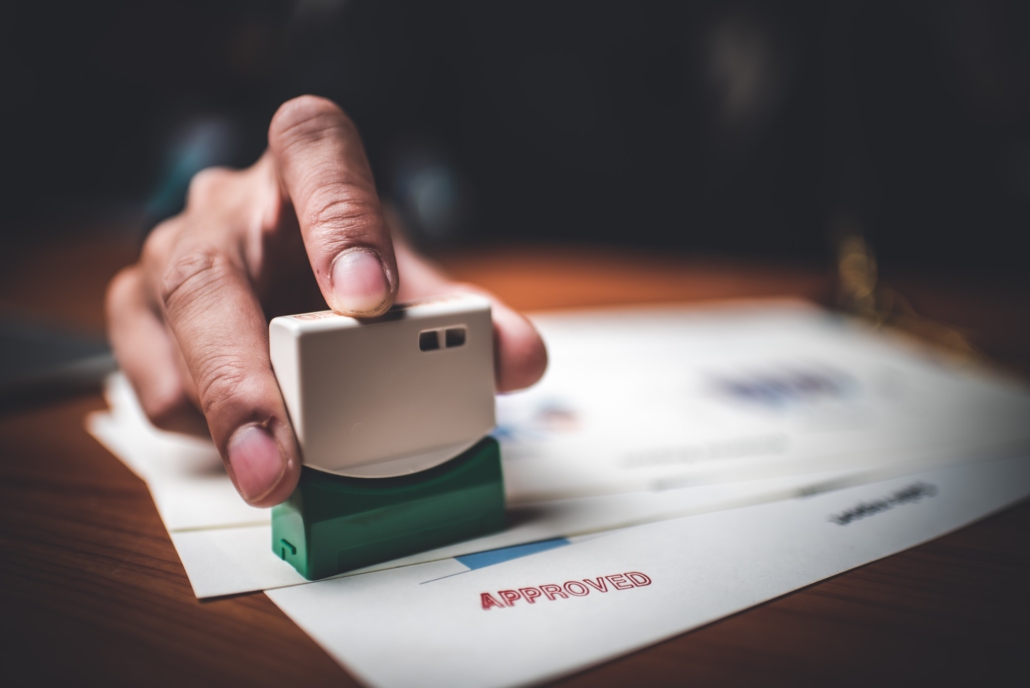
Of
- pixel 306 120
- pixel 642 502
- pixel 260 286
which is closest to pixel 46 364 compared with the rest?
pixel 260 286

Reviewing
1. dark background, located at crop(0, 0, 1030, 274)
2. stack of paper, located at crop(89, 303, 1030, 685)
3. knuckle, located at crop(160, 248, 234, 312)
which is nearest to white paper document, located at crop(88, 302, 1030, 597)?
stack of paper, located at crop(89, 303, 1030, 685)

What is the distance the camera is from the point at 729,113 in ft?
5.41

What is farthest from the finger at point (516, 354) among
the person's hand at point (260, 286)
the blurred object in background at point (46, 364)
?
the blurred object in background at point (46, 364)

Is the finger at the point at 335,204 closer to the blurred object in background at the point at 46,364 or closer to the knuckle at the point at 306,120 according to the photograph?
the knuckle at the point at 306,120

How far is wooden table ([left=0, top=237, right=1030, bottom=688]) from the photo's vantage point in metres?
0.27

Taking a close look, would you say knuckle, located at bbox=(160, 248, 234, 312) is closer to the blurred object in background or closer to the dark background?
the blurred object in background

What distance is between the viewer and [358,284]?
0.33 metres

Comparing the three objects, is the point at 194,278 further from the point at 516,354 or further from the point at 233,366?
the point at 516,354

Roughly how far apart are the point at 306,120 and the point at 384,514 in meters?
0.23

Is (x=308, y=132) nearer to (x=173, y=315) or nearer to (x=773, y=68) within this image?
(x=173, y=315)

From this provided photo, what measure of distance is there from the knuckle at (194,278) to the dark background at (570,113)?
2.01 feet

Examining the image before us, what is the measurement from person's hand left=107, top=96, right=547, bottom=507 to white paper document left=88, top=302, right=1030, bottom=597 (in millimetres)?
61

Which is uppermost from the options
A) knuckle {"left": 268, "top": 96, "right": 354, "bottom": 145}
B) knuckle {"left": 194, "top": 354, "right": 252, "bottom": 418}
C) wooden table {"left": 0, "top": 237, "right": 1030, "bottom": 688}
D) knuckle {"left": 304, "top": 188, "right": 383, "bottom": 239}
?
knuckle {"left": 268, "top": 96, "right": 354, "bottom": 145}

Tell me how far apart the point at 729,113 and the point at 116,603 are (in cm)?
164
